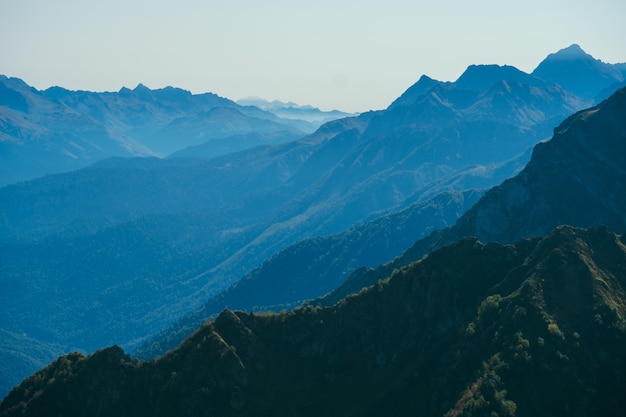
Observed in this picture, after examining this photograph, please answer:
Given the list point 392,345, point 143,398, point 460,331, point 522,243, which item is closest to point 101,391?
point 143,398

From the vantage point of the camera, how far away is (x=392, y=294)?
12912 centimetres

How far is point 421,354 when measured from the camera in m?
116

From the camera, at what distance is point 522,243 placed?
134 metres

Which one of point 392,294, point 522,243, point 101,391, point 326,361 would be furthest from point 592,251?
point 101,391

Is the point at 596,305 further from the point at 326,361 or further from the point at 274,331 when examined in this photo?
the point at 274,331

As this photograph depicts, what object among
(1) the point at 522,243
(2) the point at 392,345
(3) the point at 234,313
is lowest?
(2) the point at 392,345

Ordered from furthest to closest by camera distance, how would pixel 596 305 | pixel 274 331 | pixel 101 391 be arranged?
pixel 274 331, pixel 101 391, pixel 596 305

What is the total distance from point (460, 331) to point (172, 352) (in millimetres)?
54234

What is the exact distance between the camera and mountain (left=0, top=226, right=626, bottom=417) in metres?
103

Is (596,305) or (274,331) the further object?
(274,331)

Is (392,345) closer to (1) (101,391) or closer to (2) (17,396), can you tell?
(1) (101,391)

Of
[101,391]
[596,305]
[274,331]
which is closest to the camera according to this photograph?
[596,305]

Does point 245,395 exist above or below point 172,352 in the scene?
below

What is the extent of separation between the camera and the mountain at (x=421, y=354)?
102750 mm
